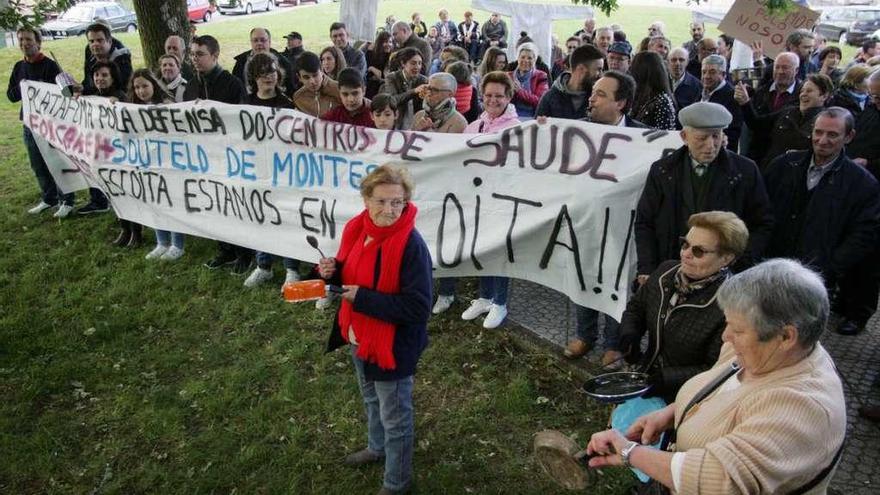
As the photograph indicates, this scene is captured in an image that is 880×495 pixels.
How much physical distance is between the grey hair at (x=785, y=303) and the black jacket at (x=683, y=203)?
5.95 feet

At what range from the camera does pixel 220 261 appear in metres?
6.63

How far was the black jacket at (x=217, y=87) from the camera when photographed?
6570 millimetres

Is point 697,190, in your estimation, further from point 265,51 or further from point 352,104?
point 265,51

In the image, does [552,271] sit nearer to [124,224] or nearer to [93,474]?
[93,474]

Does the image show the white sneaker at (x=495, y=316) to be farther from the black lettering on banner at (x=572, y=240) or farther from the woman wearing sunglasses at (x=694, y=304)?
the woman wearing sunglasses at (x=694, y=304)

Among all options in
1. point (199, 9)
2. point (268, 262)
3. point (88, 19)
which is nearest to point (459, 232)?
point (268, 262)

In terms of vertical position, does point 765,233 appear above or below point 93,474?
above

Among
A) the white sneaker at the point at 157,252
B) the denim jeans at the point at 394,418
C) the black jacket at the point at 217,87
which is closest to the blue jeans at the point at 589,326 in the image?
the denim jeans at the point at 394,418

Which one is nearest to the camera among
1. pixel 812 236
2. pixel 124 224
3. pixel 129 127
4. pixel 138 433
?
pixel 138 433

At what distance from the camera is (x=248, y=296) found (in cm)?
598

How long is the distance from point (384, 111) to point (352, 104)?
467 millimetres

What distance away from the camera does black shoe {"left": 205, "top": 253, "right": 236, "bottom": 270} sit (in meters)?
6.58

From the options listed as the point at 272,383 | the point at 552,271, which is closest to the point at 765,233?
the point at 552,271

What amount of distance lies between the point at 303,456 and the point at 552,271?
2114 mm
